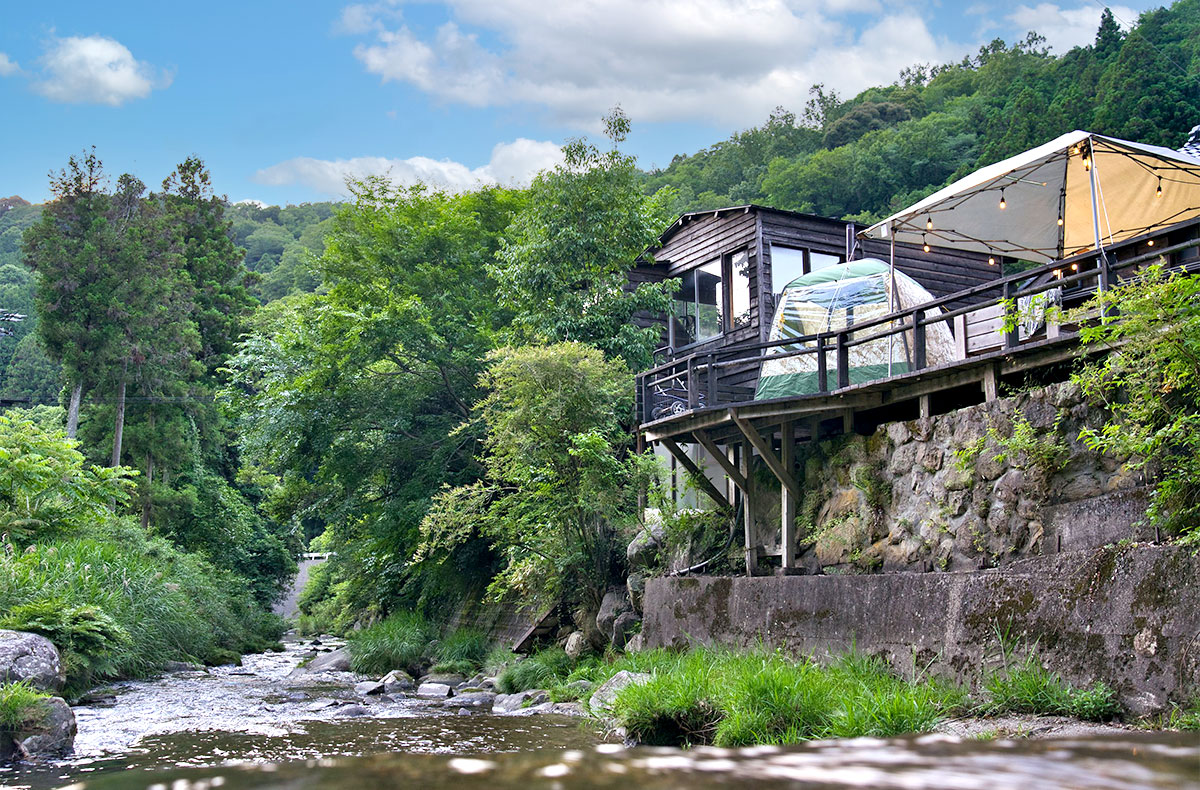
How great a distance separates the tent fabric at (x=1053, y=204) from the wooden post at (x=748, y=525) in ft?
12.9

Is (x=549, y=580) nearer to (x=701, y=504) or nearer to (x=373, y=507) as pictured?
(x=701, y=504)

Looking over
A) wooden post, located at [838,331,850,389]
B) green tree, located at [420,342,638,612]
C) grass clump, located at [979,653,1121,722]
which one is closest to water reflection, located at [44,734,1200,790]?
grass clump, located at [979,653,1121,722]

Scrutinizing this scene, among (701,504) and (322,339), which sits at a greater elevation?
(322,339)

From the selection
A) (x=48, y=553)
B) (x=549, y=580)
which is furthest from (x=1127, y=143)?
(x=48, y=553)

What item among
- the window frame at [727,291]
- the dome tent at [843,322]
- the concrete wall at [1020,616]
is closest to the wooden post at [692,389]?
the dome tent at [843,322]

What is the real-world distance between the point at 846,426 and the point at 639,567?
5423mm

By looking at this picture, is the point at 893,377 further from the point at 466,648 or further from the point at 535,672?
the point at 466,648

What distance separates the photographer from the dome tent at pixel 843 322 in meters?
13.7

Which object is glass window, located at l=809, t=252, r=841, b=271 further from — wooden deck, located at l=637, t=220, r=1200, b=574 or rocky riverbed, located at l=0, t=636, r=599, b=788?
rocky riverbed, located at l=0, t=636, r=599, b=788

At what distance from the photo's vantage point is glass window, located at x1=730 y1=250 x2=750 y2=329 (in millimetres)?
20281

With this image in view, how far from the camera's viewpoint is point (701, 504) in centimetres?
1703

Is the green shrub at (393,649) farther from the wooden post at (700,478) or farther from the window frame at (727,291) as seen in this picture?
the wooden post at (700,478)

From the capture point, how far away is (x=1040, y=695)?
7.87 m

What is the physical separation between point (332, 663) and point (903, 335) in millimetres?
16147
